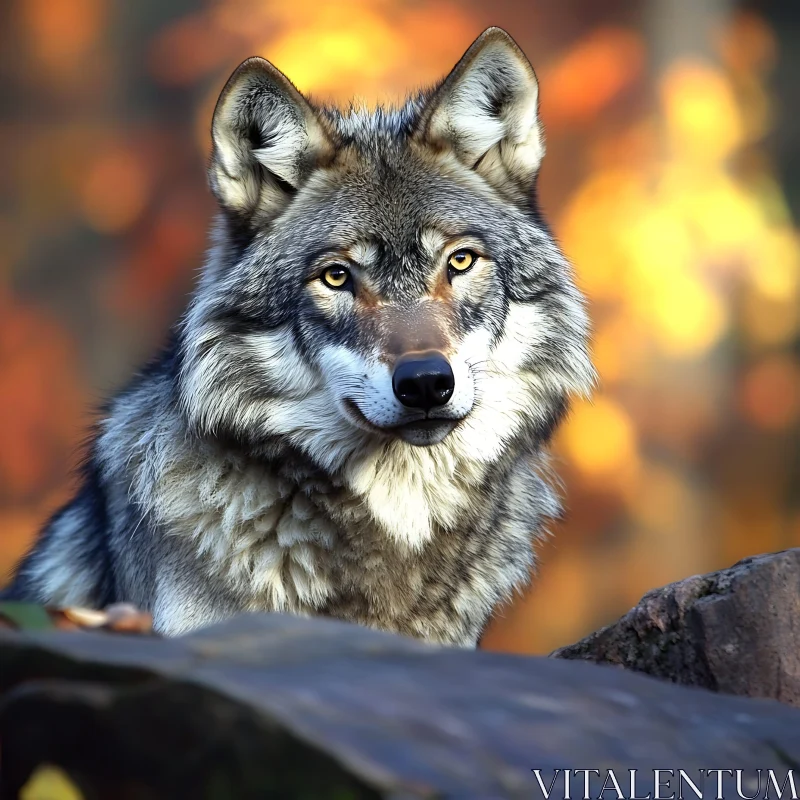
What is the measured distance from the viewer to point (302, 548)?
12.1ft

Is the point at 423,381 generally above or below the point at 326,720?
above

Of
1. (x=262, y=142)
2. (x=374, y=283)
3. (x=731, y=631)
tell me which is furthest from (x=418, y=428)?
(x=262, y=142)

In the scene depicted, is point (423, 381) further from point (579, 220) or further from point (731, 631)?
point (579, 220)

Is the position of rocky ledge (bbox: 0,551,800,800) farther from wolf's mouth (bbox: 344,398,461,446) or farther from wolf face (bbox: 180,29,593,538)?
wolf face (bbox: 180,29,593,538)

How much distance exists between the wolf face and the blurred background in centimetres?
462

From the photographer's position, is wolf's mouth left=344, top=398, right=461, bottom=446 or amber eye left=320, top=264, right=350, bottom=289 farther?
amber eye left=320, top=264, right=350, bottom=289

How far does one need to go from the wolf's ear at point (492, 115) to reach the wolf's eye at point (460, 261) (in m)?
0.48

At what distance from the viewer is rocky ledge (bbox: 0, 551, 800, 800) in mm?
1719

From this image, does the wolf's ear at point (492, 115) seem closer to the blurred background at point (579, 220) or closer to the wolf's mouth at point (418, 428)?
the wolf's mouth at point (418, 428)

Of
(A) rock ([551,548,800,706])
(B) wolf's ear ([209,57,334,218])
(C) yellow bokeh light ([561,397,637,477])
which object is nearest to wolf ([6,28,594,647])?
(B) wolf's ear ([209,57,334,218])

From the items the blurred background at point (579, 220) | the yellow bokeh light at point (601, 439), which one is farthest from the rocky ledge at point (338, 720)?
the blurred background at point (579, 220)

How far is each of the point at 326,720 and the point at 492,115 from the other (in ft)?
9.24

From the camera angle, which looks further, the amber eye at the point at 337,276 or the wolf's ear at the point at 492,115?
the wolf's ear at the point at 492,115

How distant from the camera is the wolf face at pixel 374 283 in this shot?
366 cm
